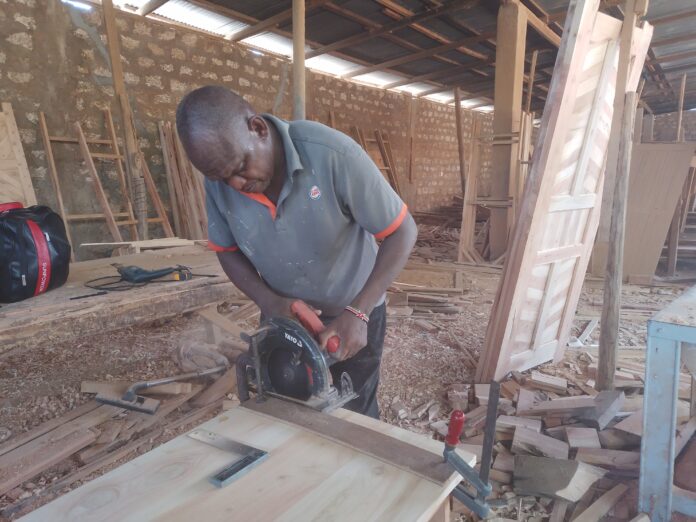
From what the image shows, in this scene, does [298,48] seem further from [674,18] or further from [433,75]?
[433,75]

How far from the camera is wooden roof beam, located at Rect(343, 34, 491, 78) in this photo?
26.3 feet

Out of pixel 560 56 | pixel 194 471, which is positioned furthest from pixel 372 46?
pixel 194 471

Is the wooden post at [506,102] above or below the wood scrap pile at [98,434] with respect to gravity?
above

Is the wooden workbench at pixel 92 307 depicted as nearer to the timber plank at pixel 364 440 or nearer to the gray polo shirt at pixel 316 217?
the gray polo shirt at pixel 316 217

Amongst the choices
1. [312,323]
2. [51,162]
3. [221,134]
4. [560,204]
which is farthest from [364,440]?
[51,162]

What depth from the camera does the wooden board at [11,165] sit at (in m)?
4.99

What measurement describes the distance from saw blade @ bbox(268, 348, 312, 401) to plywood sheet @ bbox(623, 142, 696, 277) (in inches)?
241

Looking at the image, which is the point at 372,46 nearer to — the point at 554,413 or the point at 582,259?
the point at 582,259

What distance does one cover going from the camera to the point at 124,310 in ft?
8.25

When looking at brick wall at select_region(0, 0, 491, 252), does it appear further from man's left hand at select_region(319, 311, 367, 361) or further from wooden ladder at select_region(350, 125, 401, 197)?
man's left hand at select_region(319, 311, 367, 361)

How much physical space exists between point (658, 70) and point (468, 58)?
214 inches

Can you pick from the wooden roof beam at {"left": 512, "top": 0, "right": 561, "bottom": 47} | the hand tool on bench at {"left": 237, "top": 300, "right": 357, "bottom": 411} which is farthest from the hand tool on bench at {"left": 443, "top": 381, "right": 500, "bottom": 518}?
the wooden roof beam at {"left": 512, "top": 0, "right": 561, "bottom": 47}

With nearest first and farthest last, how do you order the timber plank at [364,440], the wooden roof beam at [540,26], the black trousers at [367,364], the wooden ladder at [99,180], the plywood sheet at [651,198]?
the timber plank at [364,440] → the black trousers at [367,364] → the wooden ladder at [99,180] → the plywood sheet at [651,198] → the wooden roof beam at [540,26]

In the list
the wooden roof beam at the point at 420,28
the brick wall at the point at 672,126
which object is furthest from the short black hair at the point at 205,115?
the brick wall at the point at 672,126
